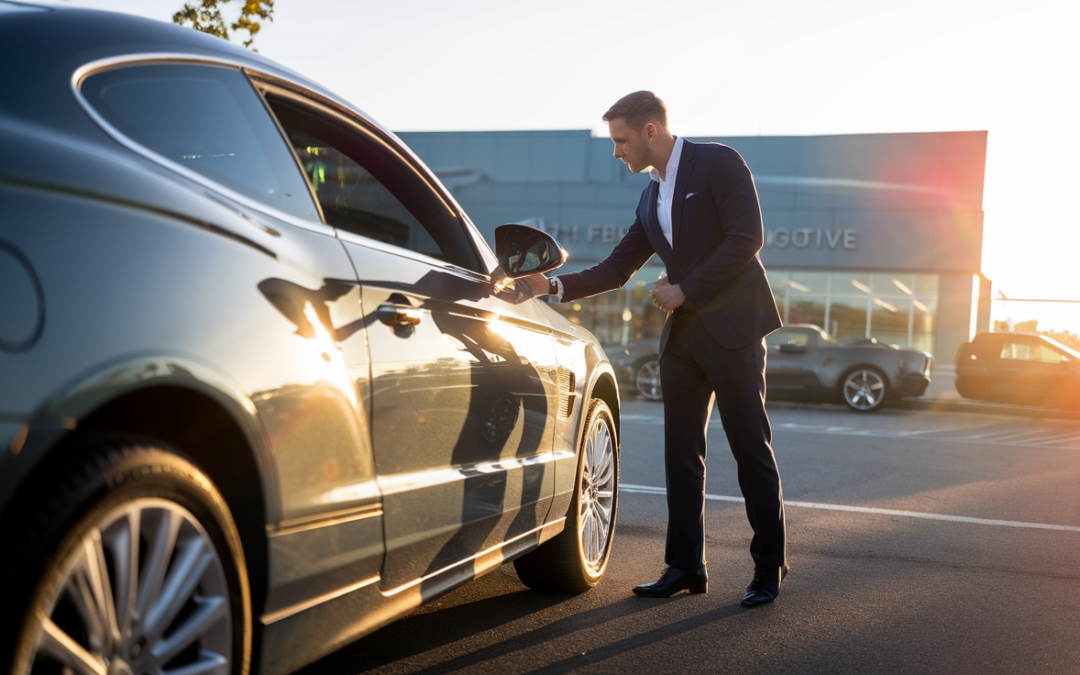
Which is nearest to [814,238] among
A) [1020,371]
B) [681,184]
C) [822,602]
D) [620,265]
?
[1020,371]

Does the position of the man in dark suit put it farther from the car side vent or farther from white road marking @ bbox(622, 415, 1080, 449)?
white road marking @ bbox(622, 415, 1080, 449)

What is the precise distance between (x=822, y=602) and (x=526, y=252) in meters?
1.91

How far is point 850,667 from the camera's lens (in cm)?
317

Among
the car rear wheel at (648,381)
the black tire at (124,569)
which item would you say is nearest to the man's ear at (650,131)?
the black tire at (124,569)

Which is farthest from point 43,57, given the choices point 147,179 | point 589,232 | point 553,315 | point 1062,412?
point 589,232

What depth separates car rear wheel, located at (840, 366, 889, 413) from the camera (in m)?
15.3

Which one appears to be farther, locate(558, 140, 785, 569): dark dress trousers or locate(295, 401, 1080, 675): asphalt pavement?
locate(558, 140, 785, 569): dark dress trousers

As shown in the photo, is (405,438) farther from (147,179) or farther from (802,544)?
(802,544)

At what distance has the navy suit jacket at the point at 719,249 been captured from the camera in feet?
13.0

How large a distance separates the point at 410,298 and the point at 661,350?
197 centimetres

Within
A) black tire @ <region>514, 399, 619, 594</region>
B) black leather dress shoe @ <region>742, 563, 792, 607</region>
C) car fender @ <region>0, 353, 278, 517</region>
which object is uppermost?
car fender @ <region>0, 353, 278, 517</region>

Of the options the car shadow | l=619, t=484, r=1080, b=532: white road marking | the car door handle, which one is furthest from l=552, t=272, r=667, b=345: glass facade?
the car door handle

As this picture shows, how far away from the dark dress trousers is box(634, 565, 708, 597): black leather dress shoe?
33 mm

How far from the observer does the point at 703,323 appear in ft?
13.3
